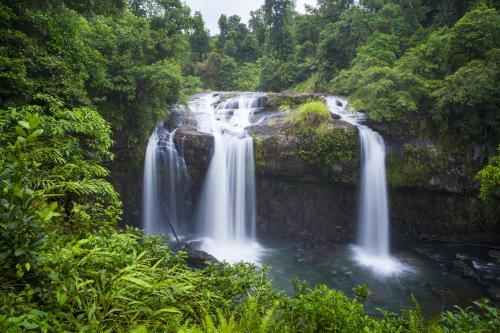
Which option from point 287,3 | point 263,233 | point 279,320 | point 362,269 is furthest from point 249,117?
point 287,3

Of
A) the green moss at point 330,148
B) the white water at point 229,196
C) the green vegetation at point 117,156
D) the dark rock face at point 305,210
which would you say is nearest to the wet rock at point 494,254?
the green vegetation at point 117,156

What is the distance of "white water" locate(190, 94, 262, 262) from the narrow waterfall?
98cm

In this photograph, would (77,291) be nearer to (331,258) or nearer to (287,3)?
Result: (331,258)

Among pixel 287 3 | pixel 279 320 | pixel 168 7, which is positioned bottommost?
pixel 279 320

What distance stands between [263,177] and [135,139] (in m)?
5.25

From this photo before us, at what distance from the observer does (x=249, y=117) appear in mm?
13547

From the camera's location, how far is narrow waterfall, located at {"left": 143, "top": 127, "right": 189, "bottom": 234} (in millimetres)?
11086

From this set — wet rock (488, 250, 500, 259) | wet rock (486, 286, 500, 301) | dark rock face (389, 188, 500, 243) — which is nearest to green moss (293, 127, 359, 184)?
dark rock face (389, 188, 500, 243)

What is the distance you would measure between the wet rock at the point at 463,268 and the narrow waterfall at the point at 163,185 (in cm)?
1023

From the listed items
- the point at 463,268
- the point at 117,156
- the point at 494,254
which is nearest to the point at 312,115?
the point at 463,268

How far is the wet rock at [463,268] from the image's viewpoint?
9166 millimetres

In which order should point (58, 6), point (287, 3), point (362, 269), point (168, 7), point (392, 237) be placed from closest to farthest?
point (58, 6) → point (362, 269) → point (392, 237) → point (168, 7) → point (287, 3)

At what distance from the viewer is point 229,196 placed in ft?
38.7

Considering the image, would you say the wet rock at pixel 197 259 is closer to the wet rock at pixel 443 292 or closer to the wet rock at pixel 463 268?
the wet rock at pixel 443 292
